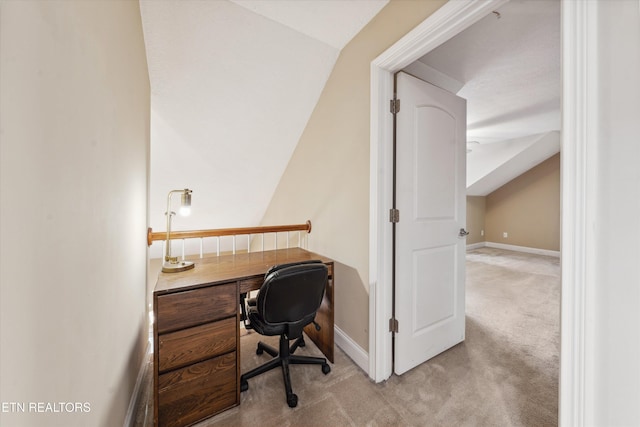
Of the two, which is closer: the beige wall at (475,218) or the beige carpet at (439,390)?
the beige carpet at (439,390)

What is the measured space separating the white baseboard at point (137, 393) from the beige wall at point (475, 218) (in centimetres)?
666

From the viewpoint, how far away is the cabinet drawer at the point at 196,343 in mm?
1203

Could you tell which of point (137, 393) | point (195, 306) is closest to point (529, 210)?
point (195, 306)

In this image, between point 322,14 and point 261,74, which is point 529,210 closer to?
point 322,14

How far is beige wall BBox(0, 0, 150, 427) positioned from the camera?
1.49ft

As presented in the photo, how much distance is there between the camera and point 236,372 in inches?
54.7

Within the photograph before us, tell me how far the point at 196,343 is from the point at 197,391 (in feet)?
0.88

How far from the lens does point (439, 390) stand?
151 cm

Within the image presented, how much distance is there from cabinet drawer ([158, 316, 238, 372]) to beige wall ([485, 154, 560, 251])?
6.88m

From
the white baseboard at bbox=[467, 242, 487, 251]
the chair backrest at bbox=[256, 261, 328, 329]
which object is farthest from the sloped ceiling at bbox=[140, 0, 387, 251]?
the white baseboard at bbox=[467, 242, 487, 251]

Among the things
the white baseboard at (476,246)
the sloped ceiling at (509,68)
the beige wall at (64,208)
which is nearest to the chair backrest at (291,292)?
the beige wall at (64,208)

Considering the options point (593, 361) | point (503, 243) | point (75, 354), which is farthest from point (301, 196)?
point (503, 243)

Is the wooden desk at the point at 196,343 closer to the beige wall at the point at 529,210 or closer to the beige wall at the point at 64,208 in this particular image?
the beige wall at the point at 64,208

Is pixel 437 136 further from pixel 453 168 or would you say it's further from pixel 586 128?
pixel 586 128
